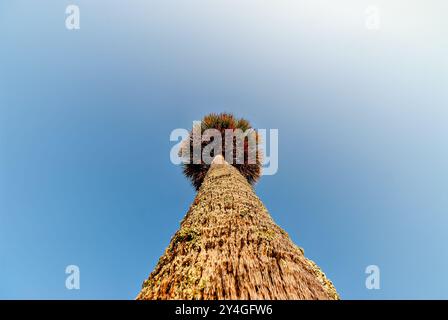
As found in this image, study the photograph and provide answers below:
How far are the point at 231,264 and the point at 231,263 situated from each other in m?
0.01

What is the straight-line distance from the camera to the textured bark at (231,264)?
1.87 metres

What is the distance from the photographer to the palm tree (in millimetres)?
1877

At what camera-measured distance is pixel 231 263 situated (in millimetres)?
2127

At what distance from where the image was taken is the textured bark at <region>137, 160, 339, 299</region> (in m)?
1.87

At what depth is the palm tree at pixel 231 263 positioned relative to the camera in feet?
6.16

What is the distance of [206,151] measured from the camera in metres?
9.01

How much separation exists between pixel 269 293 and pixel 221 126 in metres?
7.67

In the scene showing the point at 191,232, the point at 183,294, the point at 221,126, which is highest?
the point at 221,126
